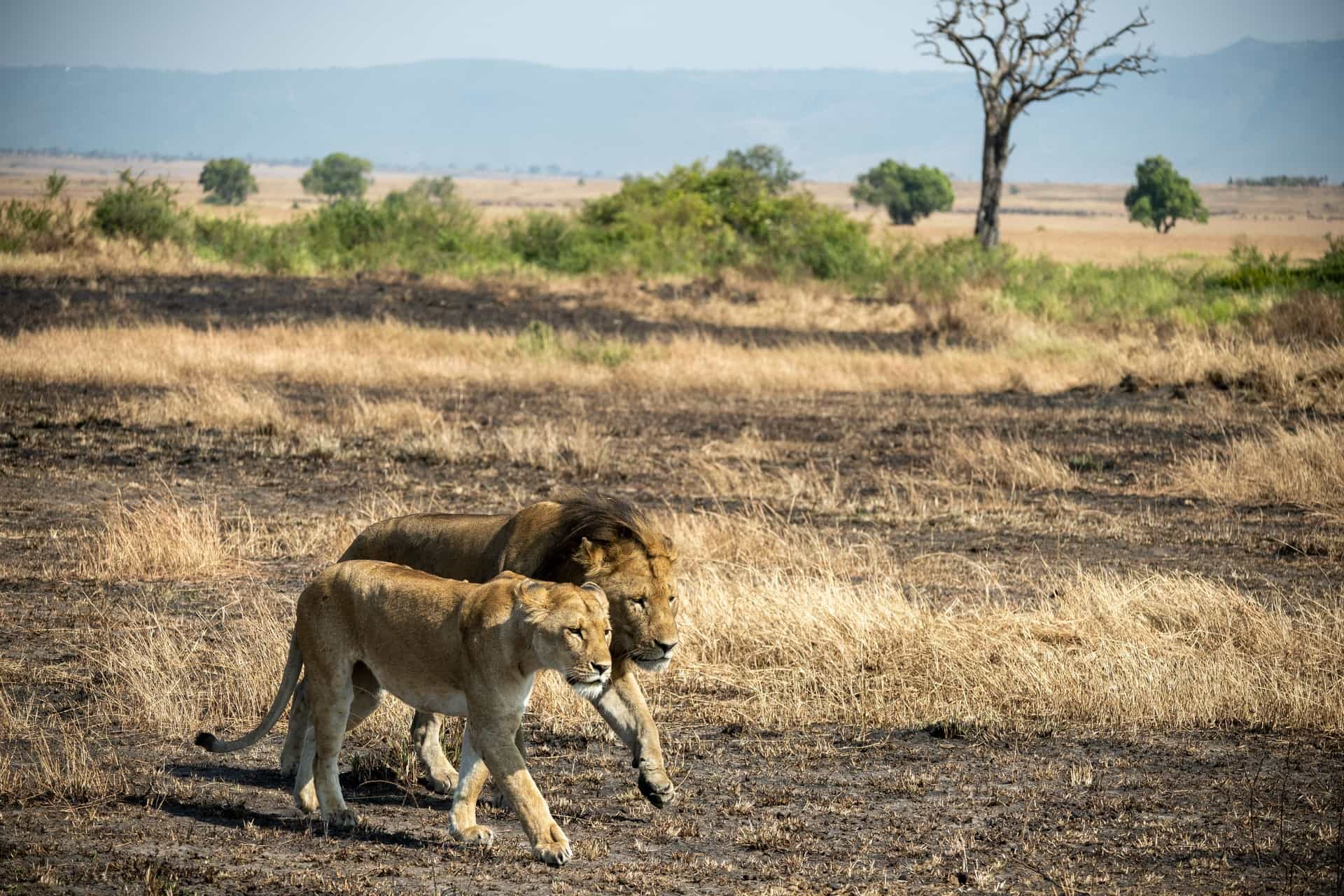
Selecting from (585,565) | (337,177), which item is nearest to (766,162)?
(337,177)

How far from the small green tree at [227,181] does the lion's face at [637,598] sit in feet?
461

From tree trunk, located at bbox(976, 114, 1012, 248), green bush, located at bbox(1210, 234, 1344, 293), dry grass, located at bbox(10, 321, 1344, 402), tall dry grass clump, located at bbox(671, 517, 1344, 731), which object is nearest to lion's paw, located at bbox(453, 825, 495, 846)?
tall dry grass clump, located at bbox(671, 517, 1344, 731)

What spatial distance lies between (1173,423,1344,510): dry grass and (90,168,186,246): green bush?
33.3 metres

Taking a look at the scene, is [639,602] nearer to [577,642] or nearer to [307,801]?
[577,642]

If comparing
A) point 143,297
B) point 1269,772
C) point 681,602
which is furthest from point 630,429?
point 143,297

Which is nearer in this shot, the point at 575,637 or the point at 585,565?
the point at 575,637

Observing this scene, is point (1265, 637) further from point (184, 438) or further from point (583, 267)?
point (583, 267)

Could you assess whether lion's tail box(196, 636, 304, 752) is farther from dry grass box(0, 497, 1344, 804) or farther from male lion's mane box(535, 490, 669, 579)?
male lion's mane box(535, 490, 669, 579)

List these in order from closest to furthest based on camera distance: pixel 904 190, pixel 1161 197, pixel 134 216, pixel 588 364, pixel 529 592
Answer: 1. pixel 529 592
2. pixel 588 364
3. pixel 134 216
4. pixel 1161 197
5. pixel 904 190

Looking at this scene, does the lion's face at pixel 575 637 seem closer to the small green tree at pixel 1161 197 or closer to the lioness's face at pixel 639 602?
the lioness's face at pixel 639 602

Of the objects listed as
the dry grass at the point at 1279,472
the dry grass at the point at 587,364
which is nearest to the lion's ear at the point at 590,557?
the dry grass at the point at 1279,472

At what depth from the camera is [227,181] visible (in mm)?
140750

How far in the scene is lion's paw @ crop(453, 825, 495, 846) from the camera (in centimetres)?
518

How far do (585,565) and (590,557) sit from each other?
42mm
